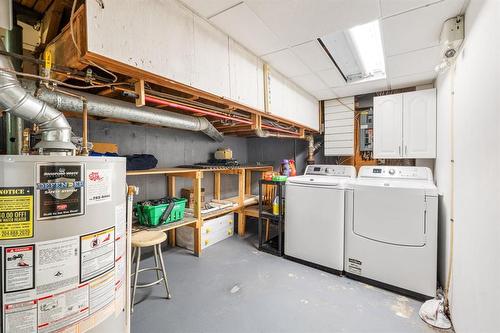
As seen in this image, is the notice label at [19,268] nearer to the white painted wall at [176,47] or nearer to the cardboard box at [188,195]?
the white painted wall at [176,47]

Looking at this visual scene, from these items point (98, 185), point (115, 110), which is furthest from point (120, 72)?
point (98, 185)

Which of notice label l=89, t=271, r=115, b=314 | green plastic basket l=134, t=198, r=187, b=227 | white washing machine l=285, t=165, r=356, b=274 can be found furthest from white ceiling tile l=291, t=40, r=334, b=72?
notice label l=89, t=271, r=115, b=314

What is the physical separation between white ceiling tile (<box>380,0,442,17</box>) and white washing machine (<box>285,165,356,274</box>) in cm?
166

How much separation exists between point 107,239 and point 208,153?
2.96 m

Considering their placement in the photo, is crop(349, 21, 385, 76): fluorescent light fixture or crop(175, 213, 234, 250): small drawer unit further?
crop(175, 213, 234, 250): small drawer unit

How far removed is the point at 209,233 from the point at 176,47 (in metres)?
2.54

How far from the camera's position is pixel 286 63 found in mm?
2615

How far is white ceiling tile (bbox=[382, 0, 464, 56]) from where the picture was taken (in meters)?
1.65

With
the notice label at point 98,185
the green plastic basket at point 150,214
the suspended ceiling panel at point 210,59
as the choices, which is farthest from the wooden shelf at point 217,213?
the notice label at point 98,185

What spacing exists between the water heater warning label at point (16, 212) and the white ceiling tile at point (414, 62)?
3118 mm

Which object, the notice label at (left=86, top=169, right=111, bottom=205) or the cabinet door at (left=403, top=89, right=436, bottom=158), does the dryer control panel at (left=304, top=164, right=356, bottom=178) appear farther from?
the notice label at (left=86, top=169, right=111, bottom=205)

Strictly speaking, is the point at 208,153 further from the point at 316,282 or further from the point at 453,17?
the point at 453,17

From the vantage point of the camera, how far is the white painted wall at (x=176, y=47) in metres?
1.31

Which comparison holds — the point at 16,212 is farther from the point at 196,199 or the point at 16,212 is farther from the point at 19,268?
the point at 196,199
